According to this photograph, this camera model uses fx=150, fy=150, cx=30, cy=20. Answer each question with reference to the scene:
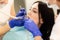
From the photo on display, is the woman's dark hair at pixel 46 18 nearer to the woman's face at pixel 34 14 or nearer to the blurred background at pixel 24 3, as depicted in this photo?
the woman's face at pixel 34 14

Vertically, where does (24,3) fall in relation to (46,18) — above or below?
above

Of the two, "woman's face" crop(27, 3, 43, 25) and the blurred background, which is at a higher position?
the blurred background

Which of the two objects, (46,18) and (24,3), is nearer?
(46,18)

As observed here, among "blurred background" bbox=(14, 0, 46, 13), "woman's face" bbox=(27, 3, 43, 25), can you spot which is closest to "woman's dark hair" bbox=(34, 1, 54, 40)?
"woman's face" bbox=(27, 3, 43, 25)

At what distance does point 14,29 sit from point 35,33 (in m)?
0.16

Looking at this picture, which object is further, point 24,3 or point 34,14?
point 24,3

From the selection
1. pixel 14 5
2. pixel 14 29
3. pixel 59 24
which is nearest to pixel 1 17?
pixel 14 5

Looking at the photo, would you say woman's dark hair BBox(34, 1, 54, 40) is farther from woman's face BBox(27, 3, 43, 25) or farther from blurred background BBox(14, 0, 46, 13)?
blurred background BBox(14, 0, 46, 13)

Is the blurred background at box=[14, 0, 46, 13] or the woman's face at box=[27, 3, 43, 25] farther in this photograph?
the blurred background at box=[14, 0, 46, 13]

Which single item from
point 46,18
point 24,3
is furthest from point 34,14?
point 24,3

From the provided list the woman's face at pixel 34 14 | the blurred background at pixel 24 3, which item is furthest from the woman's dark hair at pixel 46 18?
the blurred background at pixel 24 3

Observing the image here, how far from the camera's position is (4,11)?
136 centimetres

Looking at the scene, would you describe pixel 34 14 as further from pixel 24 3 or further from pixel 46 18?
pixel 24 3

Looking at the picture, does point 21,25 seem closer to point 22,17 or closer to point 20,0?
point 22,17
